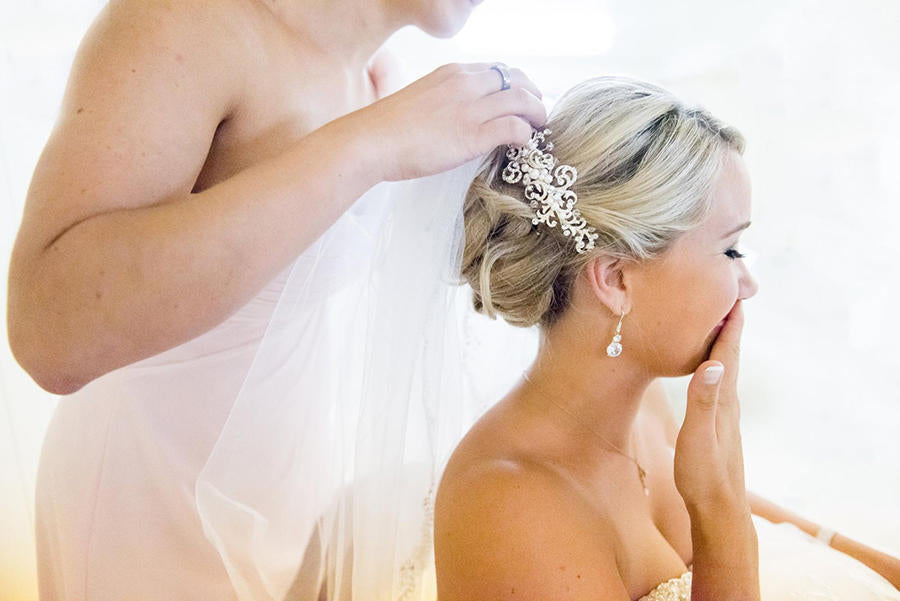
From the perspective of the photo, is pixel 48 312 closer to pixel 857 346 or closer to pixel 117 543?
pixel 117 543

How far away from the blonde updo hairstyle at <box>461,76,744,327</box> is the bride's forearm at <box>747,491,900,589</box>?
886mm

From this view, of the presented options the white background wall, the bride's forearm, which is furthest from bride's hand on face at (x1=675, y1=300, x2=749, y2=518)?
the white background wall

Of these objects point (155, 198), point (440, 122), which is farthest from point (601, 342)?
point (155, 198)

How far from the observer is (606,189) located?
3.58 feet

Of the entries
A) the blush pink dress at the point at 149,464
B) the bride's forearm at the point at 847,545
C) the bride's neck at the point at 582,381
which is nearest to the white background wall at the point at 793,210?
the bride's forearm at the point at 847,545

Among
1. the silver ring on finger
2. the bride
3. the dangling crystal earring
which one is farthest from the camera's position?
the dangling crystal earring

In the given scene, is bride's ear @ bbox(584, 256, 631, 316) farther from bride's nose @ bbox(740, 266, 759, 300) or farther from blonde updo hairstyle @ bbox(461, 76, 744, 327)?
bride's nose @ bbox(740, 266, 759, 300)

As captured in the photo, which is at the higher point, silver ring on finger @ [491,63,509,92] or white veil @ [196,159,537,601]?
silver ring on finger @ [491,63,509,92]

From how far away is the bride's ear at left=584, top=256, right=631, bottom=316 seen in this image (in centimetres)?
115

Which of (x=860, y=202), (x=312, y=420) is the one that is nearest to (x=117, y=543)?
(x=312, y=420)

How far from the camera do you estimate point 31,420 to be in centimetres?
171

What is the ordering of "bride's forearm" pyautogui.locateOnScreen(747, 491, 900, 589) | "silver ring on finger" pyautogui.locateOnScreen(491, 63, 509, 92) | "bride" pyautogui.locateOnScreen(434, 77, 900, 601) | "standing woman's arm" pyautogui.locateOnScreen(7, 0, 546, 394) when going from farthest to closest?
1. "bride's forearm" pyautogui.locateOnScreen(747, 491, 900, 589)
2. "bride" pyautogui.locateOnScreen(434, 77, 900, 601)
3. "silver ring on finger" pyautogui.locateOnScreen(491, 63, 509, 92)
4. "standing woman's arm" pyautogui.locateOnScreen(7, 0, 546, 394)

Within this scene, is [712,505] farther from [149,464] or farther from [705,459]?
[149,464]

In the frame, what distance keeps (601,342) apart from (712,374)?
191 mm
